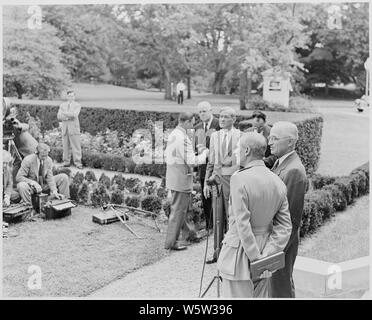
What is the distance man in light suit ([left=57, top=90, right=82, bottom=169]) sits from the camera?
9505mm

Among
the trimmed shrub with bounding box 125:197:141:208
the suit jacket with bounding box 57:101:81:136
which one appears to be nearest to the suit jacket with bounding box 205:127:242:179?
the trimmed shrub with bounding box 125:197:141:208

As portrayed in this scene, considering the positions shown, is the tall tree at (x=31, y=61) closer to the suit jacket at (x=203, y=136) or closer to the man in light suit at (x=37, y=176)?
the man in light suit at (x=37, y=176)

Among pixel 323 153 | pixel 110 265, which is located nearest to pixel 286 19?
pixel 323 153

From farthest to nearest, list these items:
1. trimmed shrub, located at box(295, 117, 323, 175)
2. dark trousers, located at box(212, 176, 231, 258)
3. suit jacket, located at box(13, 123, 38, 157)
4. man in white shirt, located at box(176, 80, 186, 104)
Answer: man in white shirt, located at box(176, 80, 186, 104) < trimmed shrub, located at box(295, 117, 323, 175) < suit jacket, located at box(13, 123, 38, 157) < dark trousers, located at box(212, 176, 231, 258)

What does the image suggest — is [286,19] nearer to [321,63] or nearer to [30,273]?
[321,63]

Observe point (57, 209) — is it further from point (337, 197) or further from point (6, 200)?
point (337, 197)

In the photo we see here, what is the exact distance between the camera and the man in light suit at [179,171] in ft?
17.3

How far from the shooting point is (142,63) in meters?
11.7

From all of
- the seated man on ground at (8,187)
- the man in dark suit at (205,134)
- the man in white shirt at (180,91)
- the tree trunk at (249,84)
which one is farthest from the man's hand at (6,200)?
the tree trunk at (249,84)

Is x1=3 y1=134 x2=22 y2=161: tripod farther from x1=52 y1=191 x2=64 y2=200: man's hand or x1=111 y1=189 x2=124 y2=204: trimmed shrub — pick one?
x1=111 y1=189 x2=124 y2=204: trimmed shrub

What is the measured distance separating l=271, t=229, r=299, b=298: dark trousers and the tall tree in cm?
636

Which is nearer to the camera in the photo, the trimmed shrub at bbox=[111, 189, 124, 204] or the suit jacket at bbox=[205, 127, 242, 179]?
the suit jacket at bbox=[205, 127, 242, 179]

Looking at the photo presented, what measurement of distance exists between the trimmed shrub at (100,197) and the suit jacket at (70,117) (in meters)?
2.78

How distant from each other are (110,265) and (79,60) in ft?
24.4
